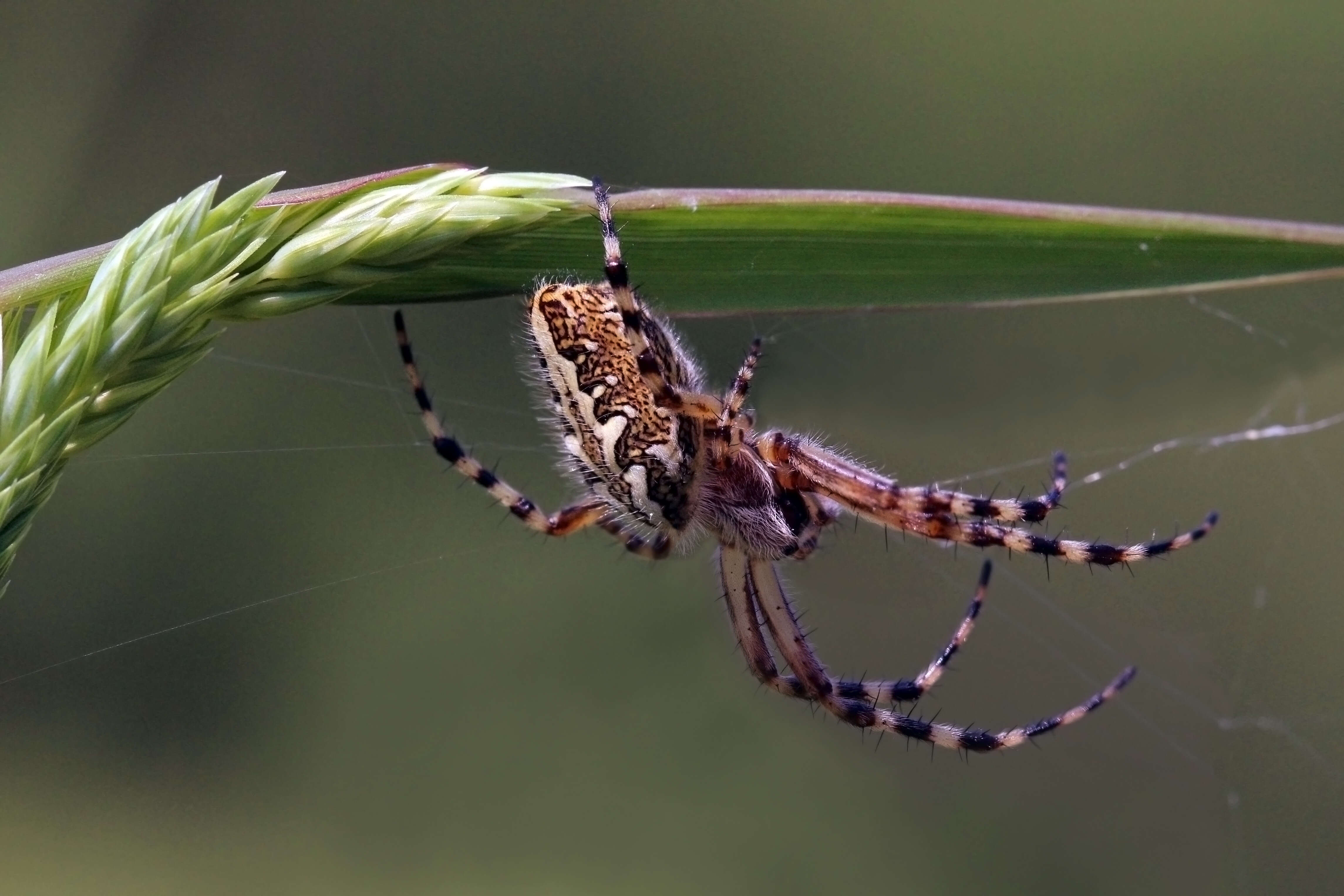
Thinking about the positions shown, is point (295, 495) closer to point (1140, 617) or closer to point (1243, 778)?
point (1140, 617)

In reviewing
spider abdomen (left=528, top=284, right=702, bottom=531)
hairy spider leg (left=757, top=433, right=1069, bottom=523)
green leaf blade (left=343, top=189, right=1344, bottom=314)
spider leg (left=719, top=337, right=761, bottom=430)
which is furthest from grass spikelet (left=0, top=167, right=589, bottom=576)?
hairy spider leg (left=757, top=433, right=1069, bottom=523)

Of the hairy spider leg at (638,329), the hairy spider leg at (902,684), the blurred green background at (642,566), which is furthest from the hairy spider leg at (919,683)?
the blurred green background at (642,566)

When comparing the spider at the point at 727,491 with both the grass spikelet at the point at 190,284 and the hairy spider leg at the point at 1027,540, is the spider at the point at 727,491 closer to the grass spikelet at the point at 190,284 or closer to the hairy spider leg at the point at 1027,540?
the hairy spider leg at the point at 1027,540

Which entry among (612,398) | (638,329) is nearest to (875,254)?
(638,329)

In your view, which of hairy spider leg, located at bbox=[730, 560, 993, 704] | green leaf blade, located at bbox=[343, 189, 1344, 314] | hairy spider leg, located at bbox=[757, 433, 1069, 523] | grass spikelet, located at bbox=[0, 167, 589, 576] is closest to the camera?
grass spikelet, located at bbox=[0, 167, 589, 576]

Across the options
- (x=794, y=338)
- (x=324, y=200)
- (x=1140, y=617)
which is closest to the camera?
(x=324, y=200)

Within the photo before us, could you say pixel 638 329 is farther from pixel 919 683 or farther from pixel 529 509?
pixel 919 683

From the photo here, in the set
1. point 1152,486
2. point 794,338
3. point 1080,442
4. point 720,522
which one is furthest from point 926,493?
point 1152,486

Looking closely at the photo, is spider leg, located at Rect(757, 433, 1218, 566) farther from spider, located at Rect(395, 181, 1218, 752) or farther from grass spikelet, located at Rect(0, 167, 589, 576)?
grass spikelet, located at Rect(0, 167, 589, 576)
